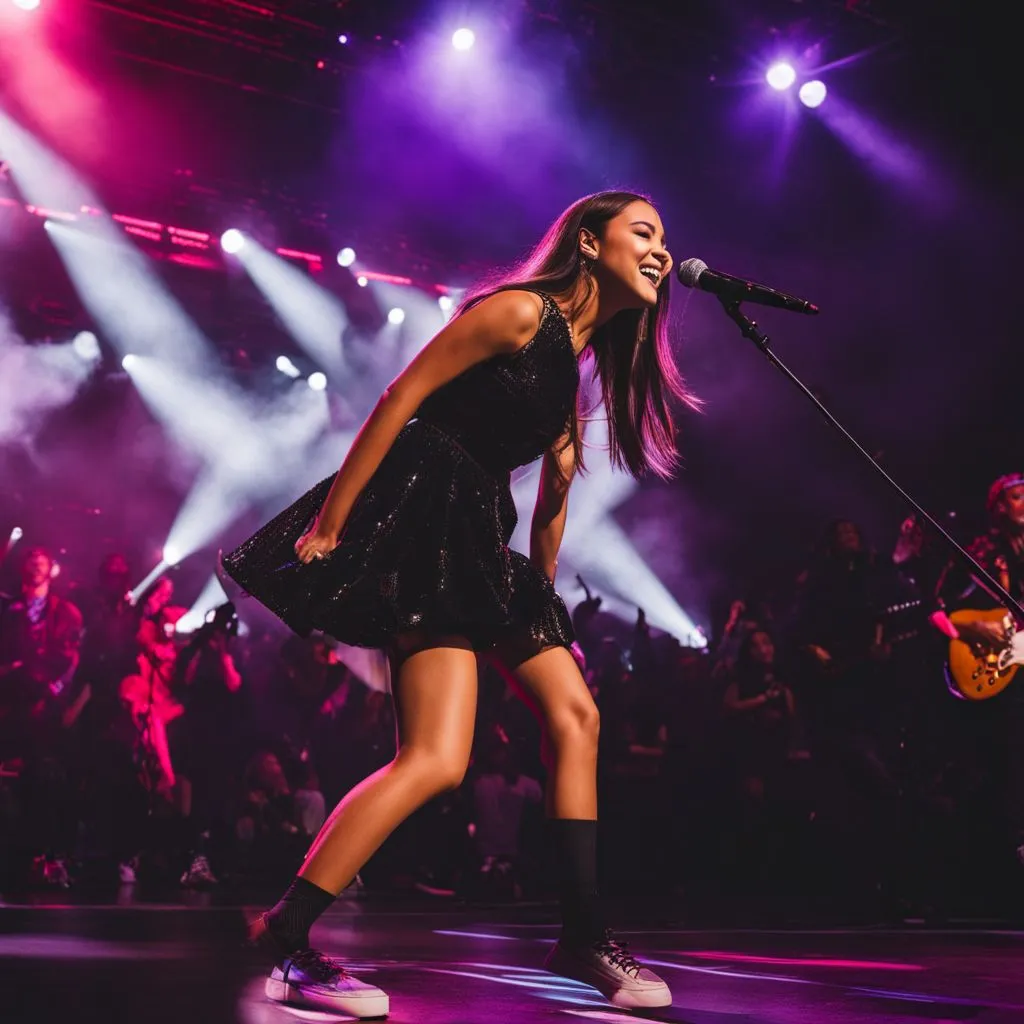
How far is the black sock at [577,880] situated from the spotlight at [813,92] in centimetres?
909

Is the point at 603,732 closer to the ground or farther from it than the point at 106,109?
closer to the ground

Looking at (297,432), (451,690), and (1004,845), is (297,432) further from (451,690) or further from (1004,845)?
(451,690)

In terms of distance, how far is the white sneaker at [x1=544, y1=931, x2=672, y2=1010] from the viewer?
2.60m

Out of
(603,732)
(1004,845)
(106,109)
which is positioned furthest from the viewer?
(106,109)

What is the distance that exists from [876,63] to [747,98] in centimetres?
121

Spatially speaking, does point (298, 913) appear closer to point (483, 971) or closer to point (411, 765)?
point (411, 765)


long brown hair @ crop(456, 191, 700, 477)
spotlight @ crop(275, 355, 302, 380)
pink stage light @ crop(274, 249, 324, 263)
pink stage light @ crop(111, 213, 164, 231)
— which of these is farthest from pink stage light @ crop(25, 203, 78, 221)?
long brown hair @ crop(456, 191, 700, 477)

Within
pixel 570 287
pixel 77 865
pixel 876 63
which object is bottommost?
pixel 77 865

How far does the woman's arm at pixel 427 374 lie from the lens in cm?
260

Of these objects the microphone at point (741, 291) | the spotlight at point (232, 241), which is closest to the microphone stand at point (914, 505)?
the microphone at point (741, 291)

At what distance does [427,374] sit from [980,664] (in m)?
3.81

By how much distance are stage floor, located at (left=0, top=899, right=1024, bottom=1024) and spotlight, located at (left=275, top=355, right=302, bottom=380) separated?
1287cm

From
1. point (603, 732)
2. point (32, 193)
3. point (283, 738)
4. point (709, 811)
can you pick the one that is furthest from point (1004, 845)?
point (32, 193)

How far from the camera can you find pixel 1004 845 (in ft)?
19.7
